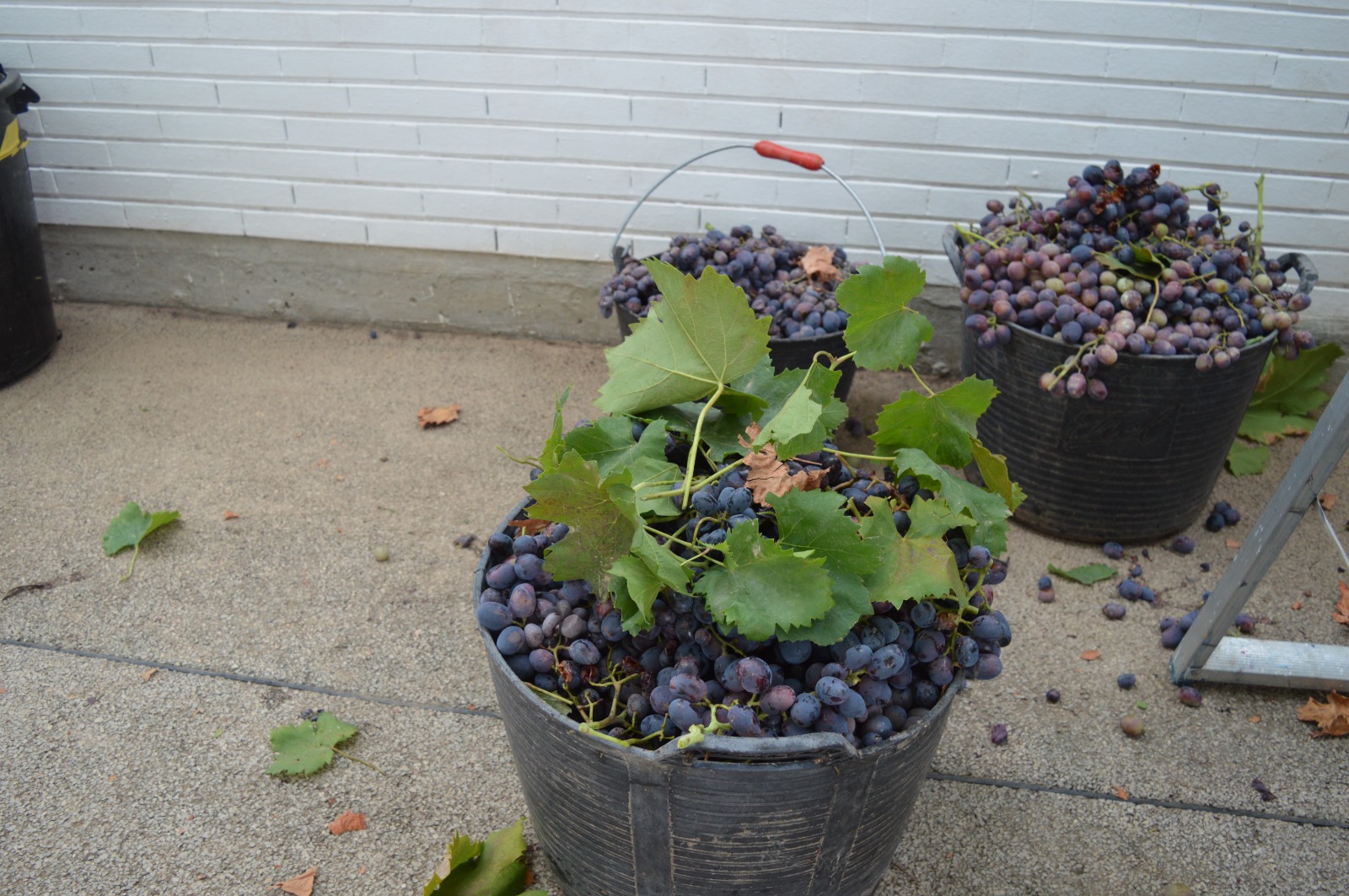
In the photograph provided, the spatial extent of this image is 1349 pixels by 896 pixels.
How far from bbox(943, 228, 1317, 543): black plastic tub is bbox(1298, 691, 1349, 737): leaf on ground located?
70cm

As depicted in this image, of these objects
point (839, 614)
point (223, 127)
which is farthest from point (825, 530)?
point (223, 127)

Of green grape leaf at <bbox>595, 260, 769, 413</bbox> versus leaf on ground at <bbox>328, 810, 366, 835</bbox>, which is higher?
green grape leaf at <bbox>595, 260, 769, 413</bbox>

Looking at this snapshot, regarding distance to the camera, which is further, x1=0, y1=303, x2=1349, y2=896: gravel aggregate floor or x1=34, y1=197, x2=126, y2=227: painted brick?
x1=34, y1=197, x2=126, y2=227: painted brick

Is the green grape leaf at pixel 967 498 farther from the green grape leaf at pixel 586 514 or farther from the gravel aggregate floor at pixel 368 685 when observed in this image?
the gravel aggregate floor at pixel 368 685

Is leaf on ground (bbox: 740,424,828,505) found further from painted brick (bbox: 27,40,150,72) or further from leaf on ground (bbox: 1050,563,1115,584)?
painted brick (bbox: 27,40,150,72)

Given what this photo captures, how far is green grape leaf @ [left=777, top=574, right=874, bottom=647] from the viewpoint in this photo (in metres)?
1.41

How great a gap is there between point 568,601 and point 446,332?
8.98ft

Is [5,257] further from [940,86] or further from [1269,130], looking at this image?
[1269,130]

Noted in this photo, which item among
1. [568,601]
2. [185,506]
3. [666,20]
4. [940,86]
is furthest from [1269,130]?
[185,506]

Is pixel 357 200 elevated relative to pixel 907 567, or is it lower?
lower

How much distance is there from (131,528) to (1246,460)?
3500 millimetres

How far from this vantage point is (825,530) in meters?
1.44

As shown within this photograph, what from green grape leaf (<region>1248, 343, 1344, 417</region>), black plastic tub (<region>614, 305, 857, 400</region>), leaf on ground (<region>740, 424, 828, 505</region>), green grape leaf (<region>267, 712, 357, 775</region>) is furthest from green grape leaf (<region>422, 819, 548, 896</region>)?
green grape leaf (<region>1248, 343, 1344, 417</region>)

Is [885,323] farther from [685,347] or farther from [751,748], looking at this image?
[751,748]
